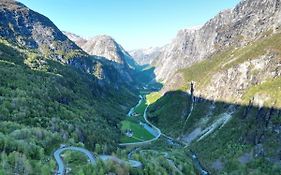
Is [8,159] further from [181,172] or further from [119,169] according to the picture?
[181,172]

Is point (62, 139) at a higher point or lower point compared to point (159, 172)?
higher

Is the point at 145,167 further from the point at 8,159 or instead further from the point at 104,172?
the point at 8,159

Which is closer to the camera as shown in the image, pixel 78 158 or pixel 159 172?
pixel 78 158

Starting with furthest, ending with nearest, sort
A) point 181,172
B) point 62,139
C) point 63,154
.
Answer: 1. point 181,172
2. point 62,139
3. point 63,154

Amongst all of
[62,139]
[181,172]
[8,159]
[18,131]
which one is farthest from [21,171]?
[181,172]

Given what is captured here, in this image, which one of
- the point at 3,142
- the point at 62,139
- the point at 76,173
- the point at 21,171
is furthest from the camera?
the point at 62,139

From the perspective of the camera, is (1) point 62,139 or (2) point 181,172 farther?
(2) point 181,172

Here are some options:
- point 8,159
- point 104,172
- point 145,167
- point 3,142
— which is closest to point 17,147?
point 3,142

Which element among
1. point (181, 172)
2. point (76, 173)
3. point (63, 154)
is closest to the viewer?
point (76, 173)

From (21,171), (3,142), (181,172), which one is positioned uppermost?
(3,142)
